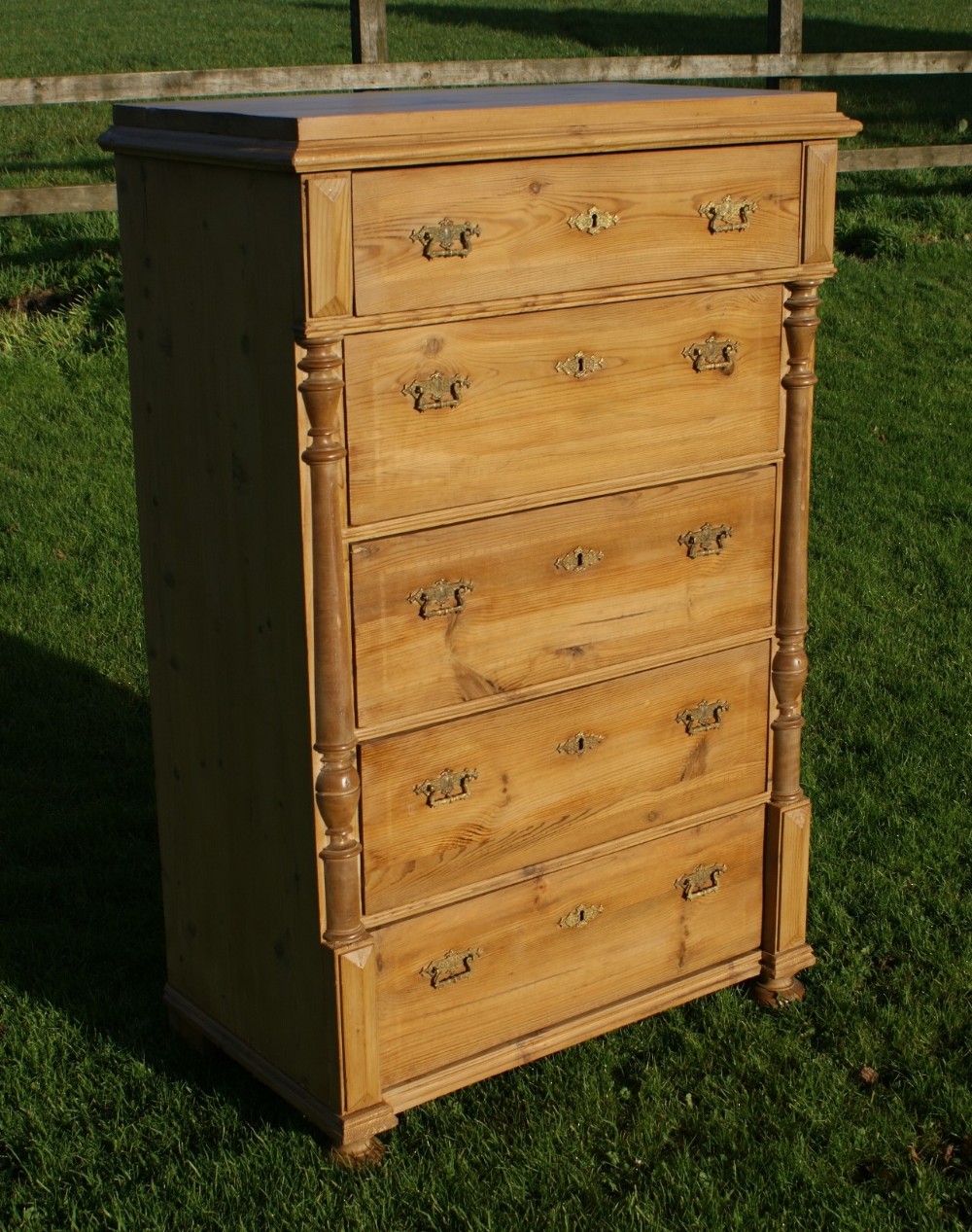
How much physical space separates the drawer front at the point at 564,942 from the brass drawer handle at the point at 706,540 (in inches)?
28.8

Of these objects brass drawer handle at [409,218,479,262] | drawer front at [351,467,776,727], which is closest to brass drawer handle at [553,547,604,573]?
drawer front at [351,467,776,727]

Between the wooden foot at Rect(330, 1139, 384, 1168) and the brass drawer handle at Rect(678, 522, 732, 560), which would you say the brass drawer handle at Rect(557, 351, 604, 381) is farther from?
the wooden foot at Rect(330, 1139, 384, 1168)

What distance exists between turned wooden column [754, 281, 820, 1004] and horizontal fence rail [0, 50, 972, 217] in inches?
212

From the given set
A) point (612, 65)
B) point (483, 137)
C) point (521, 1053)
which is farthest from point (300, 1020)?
point (612, 65)

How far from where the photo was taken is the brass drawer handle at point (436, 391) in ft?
11.3

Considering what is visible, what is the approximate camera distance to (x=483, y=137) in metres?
3.36

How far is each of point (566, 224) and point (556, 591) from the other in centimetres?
81

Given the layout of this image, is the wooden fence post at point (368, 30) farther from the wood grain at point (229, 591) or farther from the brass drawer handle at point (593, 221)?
the brass drawer handle at point (593, 221)

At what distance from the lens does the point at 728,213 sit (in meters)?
3.83

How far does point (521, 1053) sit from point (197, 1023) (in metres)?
0.83

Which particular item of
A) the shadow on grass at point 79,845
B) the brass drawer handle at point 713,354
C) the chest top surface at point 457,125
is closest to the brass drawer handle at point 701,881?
the brass drawer handle at point 713,354

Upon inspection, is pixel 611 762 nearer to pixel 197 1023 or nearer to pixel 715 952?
pixel 715 952

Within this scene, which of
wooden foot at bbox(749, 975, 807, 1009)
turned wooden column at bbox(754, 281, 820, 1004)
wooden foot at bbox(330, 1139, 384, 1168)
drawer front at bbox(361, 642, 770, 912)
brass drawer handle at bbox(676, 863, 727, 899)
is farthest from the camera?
wooden foot at bbox(749, 975, 807, 1009)

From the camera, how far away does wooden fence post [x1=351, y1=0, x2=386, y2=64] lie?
32.0 ft
